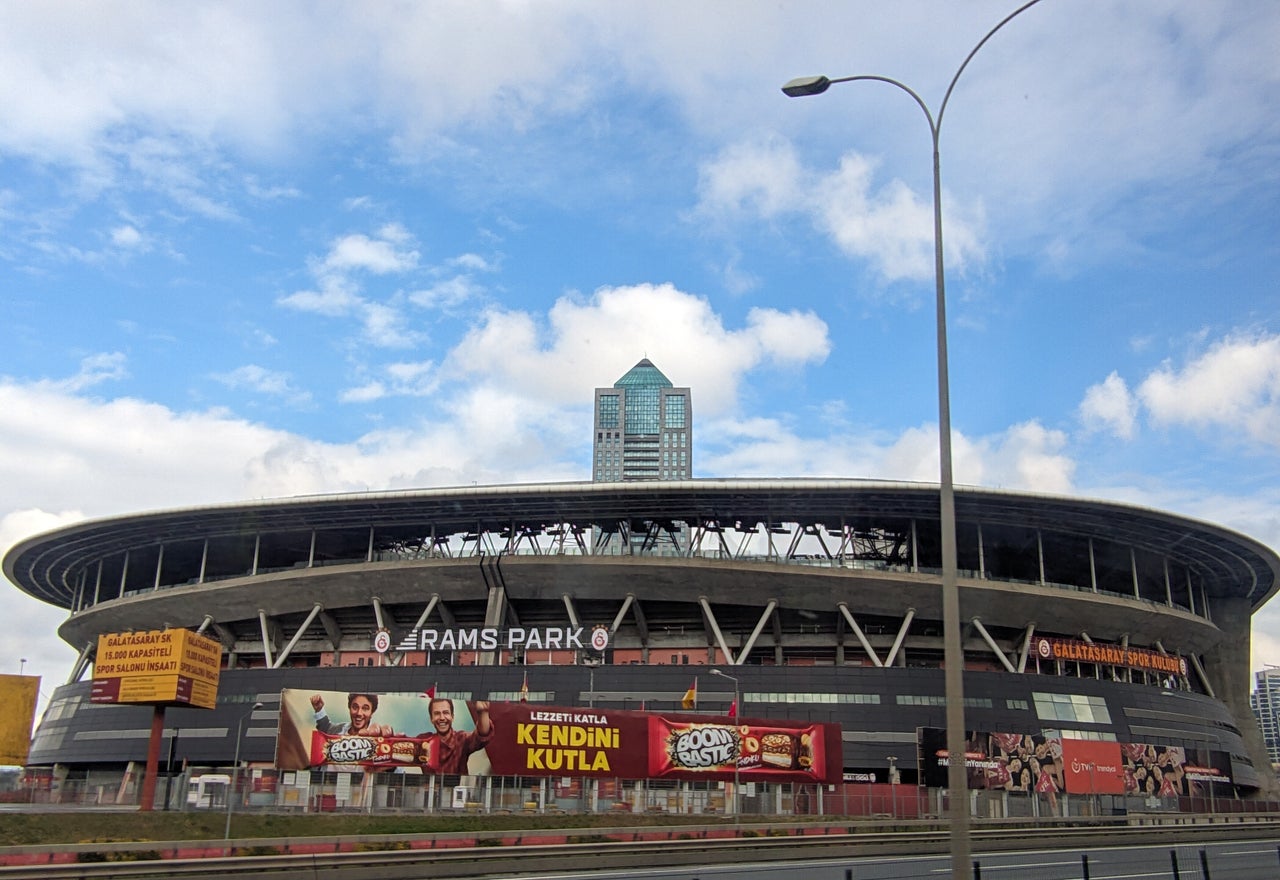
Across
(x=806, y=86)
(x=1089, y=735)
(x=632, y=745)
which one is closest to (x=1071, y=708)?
(x=1089, y=735)

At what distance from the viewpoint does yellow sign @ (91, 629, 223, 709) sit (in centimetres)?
5606

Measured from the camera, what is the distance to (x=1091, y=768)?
81.6 metres

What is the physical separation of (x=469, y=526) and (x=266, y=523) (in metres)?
17.5

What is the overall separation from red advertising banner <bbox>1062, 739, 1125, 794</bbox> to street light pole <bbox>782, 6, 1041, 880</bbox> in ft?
229

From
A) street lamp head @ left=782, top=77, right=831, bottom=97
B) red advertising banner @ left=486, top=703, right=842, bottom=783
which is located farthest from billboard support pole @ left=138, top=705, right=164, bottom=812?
street lamp head @ left=782, top=77, right=831, bottom=97

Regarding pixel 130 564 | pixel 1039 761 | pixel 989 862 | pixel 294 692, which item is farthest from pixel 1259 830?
pixel 130 564

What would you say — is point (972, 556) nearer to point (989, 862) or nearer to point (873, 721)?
point (873, 721)

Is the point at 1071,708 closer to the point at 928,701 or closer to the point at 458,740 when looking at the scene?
the point at 928,701

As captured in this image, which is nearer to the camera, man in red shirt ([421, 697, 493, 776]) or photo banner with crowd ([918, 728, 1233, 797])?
man in red shirt ([421, 697, 493, 776])

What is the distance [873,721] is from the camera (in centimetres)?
8019

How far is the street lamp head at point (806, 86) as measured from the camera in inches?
787

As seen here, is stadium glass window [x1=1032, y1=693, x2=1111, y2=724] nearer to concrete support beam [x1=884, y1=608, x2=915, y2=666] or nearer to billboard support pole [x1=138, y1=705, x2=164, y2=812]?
concrete support beam [x1=884, y1=608, x2=915, y2=666]

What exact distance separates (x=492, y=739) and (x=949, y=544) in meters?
46.3

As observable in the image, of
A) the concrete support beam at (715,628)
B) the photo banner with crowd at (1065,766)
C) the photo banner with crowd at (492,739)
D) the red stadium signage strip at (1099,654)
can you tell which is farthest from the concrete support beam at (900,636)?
the photo banner with crowd at (492,739)
